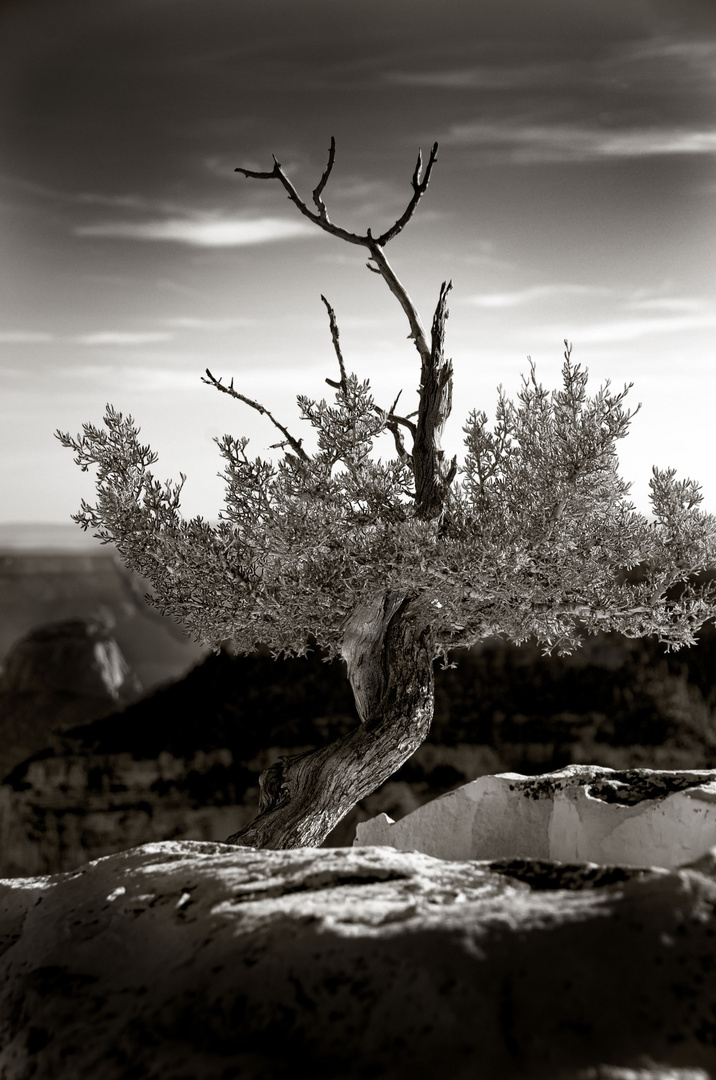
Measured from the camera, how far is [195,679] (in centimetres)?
914

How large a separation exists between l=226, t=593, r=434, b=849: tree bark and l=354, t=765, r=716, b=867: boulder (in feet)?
1.21

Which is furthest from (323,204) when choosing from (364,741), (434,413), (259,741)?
(259,741)

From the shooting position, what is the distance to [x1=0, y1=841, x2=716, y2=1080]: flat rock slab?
1478 mm

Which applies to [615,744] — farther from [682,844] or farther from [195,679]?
[682,844]

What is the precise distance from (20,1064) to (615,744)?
23.4 feet

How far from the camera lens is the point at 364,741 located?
4.33 m

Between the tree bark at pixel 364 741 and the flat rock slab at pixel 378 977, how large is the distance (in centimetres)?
215

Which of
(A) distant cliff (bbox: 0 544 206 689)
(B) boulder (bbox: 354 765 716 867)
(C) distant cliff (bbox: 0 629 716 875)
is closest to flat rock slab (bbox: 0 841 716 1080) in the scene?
(B) boulder (bbox: 354 765 716 867)

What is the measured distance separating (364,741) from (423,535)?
127 centimetres

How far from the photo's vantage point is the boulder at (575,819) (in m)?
3.10

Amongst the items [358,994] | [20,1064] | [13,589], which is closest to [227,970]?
[358,994]

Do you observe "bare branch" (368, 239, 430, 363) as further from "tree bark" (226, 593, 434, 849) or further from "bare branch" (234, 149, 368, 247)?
"tree bark" (226, 593, 434, 849)

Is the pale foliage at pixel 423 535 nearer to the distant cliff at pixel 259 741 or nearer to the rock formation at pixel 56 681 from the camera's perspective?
the distant cliff at pixel 259 741

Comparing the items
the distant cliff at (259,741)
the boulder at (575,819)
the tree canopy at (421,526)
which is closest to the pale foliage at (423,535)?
the tree canopy at (421,526)
